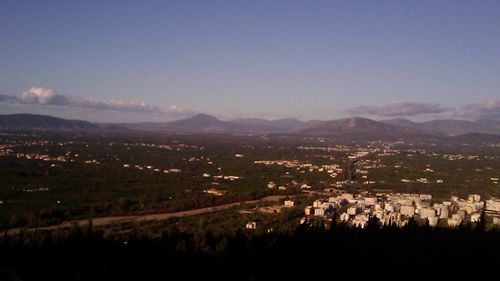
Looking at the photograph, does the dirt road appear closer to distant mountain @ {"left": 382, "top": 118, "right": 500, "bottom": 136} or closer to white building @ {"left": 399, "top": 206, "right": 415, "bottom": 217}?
white building @ {"left": 399, "top": 206, "right": 415, "bottom": 217}

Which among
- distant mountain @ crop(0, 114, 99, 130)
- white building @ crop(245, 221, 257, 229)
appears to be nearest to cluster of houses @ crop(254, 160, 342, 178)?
white building @ crop(245, 221, 257, 229)

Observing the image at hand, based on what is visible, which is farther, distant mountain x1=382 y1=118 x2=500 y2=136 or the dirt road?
distant mountain x1=382 y1=118 x2=500 y2=136

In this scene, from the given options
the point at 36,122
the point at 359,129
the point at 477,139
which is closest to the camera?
the point at 477,139

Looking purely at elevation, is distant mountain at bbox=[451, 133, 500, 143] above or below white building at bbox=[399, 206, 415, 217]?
below

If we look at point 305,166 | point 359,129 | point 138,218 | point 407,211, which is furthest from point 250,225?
point 359,129

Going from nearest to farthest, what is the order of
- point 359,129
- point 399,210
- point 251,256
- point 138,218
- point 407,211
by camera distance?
point 251,256 → point 138,218 → point 407,211 → point 399,210 → point 359,129

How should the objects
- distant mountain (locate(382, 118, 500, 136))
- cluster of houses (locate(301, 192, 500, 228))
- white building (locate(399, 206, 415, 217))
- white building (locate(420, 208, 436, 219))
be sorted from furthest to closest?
distant mountain (locate(382, 118, 500, 136))
white building (locate(399, 206, 415, 217))
white building (locate(420, 208, 436, 219))
cluster of houses (locate(301, 192, 500, 228))

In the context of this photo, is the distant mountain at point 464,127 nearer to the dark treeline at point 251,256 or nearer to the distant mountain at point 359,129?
the distant mountain at point 359,129

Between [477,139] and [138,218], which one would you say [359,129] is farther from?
[138,218]
